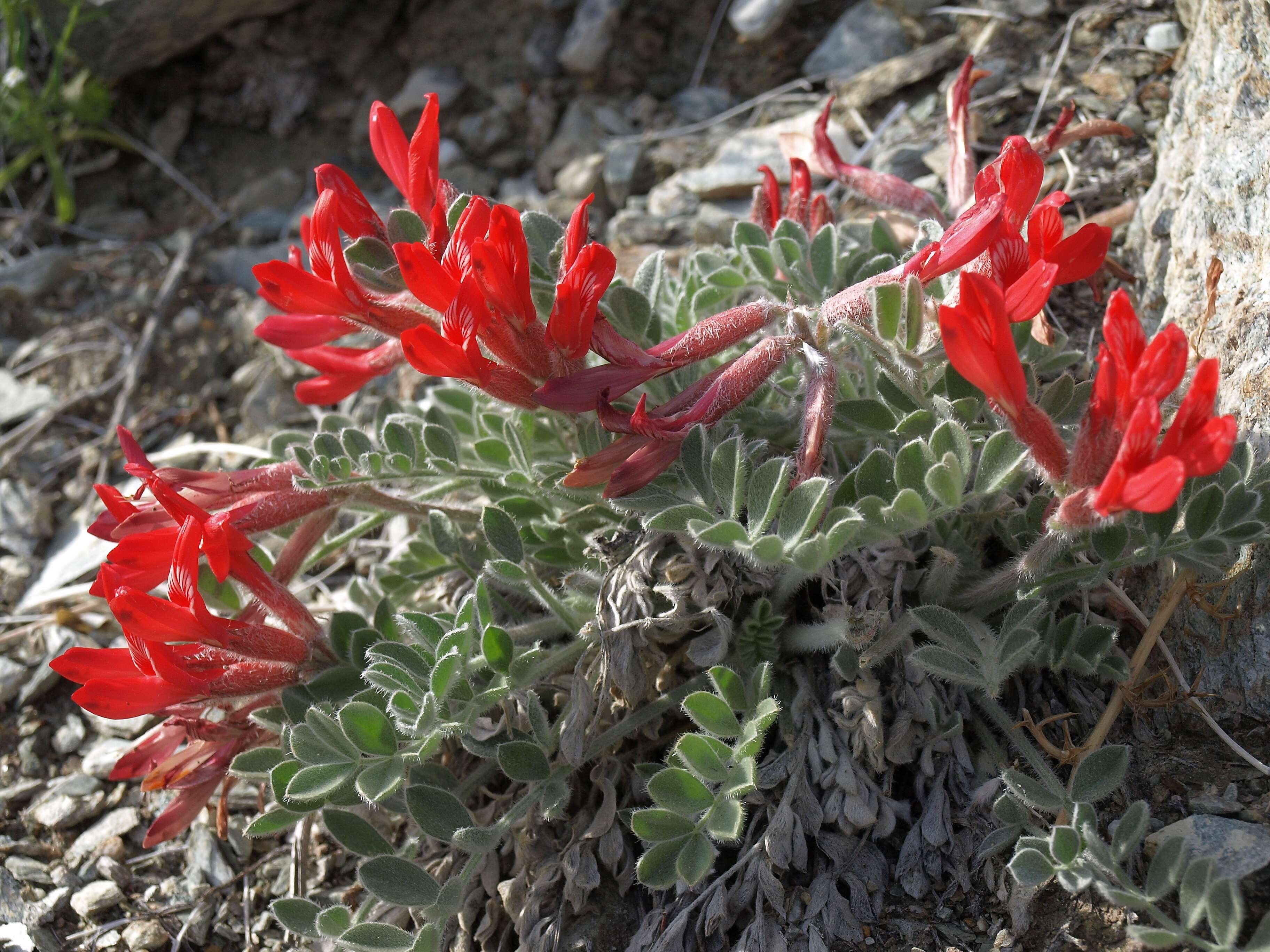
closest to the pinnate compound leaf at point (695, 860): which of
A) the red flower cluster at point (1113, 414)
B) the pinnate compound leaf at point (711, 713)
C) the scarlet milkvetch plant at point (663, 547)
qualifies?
the scarlet milkvetch plant at point (663, 547)

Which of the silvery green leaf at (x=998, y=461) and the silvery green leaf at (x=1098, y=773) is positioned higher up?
the silvery green leaf at (x=998, y=461)

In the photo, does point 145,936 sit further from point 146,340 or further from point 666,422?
point 146,340

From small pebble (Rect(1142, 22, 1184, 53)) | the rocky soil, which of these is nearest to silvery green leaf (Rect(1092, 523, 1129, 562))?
the rocky soil

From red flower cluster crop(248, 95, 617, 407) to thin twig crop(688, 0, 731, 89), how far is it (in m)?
2.16

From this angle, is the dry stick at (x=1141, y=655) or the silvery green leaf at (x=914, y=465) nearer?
the silvery green leaf at (x=914, y=465)

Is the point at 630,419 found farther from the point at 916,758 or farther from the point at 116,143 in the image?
the point at 116,143

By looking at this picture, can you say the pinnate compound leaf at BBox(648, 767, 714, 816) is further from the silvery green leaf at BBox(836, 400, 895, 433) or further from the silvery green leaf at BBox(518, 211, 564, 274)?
the silvery green leaf at BBox(518, 211, 564, 274)

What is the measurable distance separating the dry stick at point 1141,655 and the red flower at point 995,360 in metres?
0.48

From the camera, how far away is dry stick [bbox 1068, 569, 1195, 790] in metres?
1.97

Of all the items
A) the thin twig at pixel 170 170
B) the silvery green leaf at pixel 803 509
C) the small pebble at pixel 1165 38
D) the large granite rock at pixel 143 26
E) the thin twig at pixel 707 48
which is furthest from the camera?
the thin twig at pixel 170 170

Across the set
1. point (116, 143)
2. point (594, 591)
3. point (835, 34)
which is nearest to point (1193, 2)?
point (835, 34)

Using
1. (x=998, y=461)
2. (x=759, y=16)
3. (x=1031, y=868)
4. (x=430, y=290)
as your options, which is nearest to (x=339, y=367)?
(x=430, y=290)

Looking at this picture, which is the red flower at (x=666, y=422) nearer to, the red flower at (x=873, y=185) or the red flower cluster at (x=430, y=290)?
the red flower cluster at (x=430, y=290)

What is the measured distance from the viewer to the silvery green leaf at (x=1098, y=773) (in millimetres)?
1774
